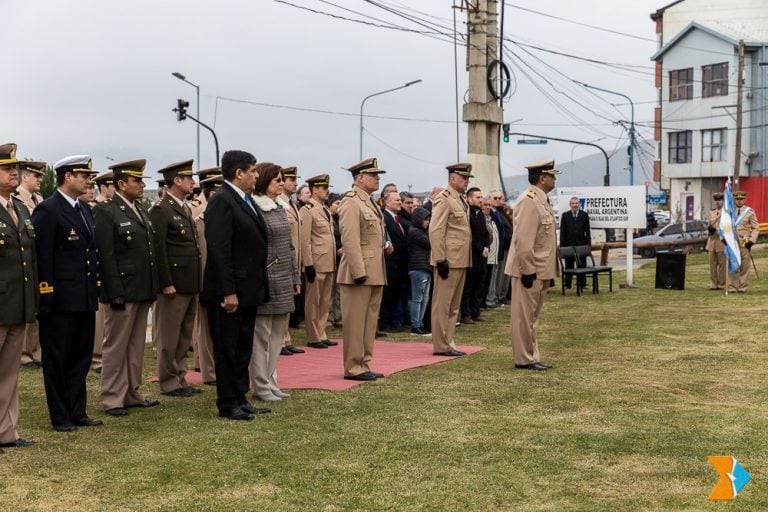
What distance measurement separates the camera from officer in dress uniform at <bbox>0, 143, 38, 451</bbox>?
6891mm

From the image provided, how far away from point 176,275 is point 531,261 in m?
3.75

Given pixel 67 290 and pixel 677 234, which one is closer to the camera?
pixel 67 290

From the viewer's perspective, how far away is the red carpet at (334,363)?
9773 mm

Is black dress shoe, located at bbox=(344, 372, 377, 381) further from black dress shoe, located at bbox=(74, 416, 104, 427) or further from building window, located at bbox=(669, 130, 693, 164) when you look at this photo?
building window, located at bbox=(669, 130, 693, 164)

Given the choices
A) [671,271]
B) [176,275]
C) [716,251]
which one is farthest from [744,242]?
[176,275]

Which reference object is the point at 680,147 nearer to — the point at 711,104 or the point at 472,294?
the point at 711,104

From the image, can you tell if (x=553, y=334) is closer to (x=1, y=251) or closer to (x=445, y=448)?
(x=445, y=448)

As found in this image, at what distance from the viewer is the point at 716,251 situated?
19984 mm

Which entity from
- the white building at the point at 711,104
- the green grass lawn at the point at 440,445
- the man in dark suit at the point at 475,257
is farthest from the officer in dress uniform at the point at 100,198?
the white building at the point at 711,104

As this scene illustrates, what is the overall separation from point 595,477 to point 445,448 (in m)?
1.17

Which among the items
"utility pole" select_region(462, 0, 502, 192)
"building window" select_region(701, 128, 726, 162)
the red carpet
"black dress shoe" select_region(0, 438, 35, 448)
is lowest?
"black dress shoe" select_region(0, 438, 35, 448)

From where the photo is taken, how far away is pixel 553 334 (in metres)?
13.7

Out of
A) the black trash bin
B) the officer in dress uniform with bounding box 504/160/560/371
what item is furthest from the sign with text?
the officer in dress uniform with bounding box 504/160/560/371

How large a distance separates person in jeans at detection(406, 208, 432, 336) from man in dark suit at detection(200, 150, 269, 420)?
5.91 m
